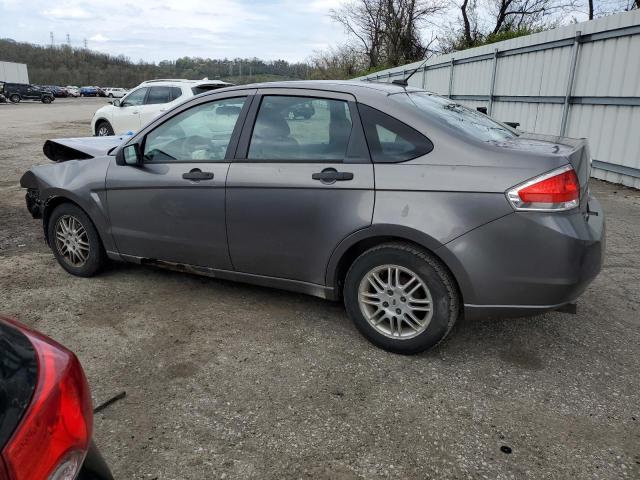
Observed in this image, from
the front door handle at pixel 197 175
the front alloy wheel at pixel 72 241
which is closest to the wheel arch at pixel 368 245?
the front door handle at pixel 197 175

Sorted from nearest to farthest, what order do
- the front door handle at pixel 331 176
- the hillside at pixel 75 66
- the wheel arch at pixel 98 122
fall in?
1. the front door handle at pixel 331 176
2. the wheel arch at pixel 98 122
3. the hillside at pixel 75 66

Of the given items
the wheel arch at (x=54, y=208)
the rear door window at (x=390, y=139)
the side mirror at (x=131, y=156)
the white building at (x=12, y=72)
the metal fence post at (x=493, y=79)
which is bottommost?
the wheel arch at (x=54, y=208)

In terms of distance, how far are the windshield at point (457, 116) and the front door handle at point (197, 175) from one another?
1.36m

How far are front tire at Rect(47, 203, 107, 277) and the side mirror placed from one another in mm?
675

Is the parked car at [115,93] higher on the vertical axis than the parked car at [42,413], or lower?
higher

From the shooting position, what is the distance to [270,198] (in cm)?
333

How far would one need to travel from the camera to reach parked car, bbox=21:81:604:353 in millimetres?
2732

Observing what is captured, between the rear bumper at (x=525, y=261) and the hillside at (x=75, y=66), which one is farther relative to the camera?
the hillside at (x=75, y=66)

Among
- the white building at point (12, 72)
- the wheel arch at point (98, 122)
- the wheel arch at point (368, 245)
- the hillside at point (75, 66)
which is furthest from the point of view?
the hillside at point (75, 66)

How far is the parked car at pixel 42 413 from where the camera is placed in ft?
3.42

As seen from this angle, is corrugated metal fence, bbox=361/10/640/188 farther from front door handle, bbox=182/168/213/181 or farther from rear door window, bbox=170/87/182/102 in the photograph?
rear door window, bbox=170/87/182/102

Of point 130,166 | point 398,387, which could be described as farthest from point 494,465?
point 130,166

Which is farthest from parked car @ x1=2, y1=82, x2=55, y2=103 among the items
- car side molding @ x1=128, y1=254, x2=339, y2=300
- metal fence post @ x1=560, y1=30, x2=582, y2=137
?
car side molding @ x1=128, y1=254, x2=339, y2=300

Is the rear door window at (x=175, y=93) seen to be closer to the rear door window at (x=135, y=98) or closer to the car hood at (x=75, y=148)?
the rear door window at (x=135, y=98)
